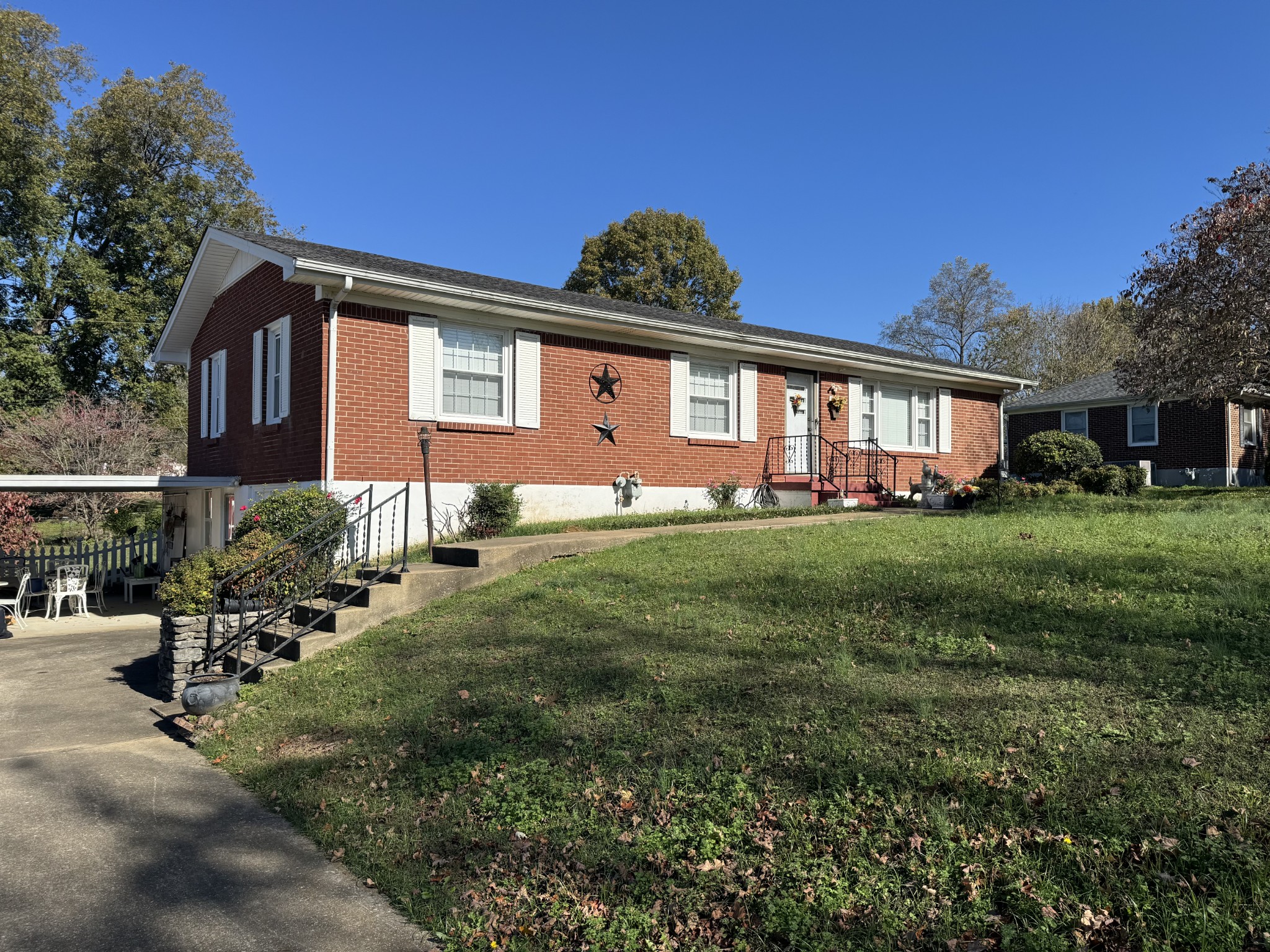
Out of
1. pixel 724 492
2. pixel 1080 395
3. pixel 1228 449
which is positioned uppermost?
pixel 1080 395

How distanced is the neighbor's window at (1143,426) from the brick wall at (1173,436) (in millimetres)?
117

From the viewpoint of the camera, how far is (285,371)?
1257cm

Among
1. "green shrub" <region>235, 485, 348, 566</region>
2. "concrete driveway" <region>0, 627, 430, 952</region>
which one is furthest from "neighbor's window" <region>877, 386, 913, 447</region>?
"concrete driveway" <region>0, 627, 430, 952</region>

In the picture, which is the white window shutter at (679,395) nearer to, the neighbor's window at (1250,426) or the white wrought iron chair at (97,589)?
the white wrought iron chair at (97,589)

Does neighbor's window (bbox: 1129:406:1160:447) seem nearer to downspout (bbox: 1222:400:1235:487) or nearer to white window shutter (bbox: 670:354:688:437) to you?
downspout (bbox: 1222:400:1235:487)

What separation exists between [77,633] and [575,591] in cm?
854

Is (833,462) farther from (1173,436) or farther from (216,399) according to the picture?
(1173,436)

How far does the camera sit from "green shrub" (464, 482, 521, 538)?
12.2 m

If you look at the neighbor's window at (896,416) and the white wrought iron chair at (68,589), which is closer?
the white wrought iron chair at (68,589)

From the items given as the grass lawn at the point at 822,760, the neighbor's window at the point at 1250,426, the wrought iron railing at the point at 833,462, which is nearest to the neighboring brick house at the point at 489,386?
the wrought iron railing at the point at 833,462

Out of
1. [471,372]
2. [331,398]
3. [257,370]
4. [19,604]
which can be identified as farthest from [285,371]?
[19,604]

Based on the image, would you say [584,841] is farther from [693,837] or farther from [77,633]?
[77,633]

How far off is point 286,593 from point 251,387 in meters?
6.72

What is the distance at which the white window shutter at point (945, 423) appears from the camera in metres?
18.9
